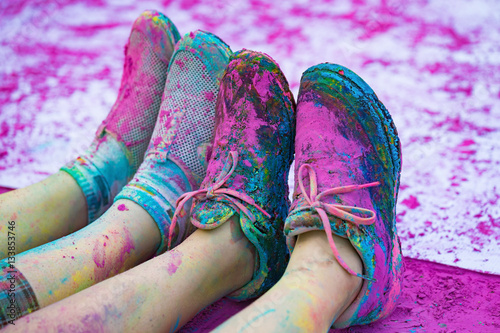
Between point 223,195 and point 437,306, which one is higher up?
point 223,195

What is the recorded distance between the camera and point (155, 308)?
628mm

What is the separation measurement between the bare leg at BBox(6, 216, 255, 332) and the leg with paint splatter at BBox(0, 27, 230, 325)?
0.10 m

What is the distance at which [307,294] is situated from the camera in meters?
0.60

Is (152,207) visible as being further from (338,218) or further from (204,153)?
(338,218)

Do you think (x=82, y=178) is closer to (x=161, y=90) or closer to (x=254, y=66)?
(x=161, y=90)

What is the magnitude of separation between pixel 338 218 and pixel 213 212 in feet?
0.74

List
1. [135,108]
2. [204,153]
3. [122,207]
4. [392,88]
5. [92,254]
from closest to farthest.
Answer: [92,254], [122,207], [204,153], [135,108], [392,88]

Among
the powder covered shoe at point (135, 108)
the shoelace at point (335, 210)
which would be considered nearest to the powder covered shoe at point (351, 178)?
the shoelace at point (335, 210)

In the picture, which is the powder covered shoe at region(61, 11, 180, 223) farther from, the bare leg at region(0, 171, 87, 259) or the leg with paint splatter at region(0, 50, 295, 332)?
the leg with paint splatter at region(0, 50, 295, 332)

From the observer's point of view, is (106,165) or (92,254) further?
(106,165)

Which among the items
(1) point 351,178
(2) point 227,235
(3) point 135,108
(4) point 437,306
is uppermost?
(3) point 135,108

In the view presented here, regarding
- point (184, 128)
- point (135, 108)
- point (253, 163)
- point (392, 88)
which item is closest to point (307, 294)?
point (253, 163)

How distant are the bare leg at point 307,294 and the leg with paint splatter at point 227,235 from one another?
0.12m

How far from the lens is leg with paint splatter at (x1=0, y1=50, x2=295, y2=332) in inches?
23.4
